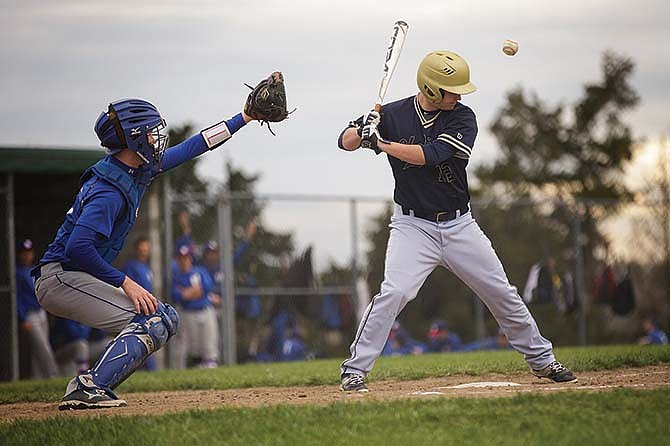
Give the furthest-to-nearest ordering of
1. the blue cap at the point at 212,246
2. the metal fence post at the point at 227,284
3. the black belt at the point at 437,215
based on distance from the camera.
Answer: the blue cap at the point at 212,246
the metal fence post at the point at 227,284
the black belt at the point at 437,215

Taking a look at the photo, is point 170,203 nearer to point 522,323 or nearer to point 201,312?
point 201,312

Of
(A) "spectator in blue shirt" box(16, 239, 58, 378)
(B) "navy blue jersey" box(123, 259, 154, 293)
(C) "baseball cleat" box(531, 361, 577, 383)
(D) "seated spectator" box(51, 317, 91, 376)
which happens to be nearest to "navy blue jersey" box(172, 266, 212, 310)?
(B) "navy blue jersey" box(123, 259, 154, 293)

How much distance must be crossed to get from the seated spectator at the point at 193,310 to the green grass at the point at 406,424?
889cm

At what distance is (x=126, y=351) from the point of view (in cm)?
716

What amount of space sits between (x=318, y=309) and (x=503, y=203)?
3.62 m

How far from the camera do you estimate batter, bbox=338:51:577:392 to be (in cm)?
751

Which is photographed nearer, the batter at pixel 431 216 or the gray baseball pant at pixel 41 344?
the batter at pixel 431 216

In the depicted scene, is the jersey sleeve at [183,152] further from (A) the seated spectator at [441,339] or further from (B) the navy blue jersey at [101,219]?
(A) the seated spectator at [441,339]

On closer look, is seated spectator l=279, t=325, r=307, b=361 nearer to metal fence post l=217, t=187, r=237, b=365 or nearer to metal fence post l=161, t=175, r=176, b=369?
metal fence post l=217, t=187, r=237, b=365

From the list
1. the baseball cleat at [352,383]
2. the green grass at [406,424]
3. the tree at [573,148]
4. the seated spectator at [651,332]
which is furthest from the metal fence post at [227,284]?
the tree at [573,148]

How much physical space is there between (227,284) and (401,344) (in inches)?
131

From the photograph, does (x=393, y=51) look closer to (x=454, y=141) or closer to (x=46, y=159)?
(x=454, y=141)

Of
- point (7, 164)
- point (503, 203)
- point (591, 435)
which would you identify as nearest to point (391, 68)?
point (591, 435)

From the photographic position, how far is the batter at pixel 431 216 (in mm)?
7508
